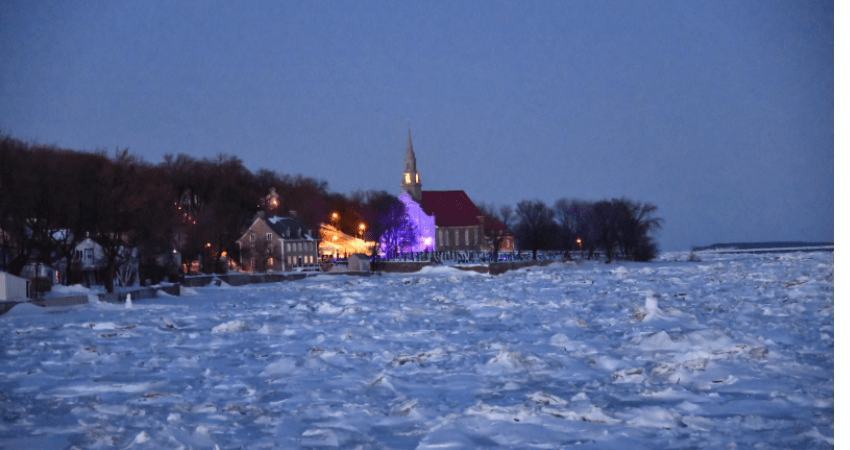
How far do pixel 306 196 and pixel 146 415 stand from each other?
9519 cm

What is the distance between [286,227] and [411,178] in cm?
2412

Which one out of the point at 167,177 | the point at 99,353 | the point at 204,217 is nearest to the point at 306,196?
the point at 167,177

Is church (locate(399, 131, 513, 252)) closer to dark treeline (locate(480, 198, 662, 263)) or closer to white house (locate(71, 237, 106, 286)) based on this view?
dark treeline (locate(480, 198, 662, 263))

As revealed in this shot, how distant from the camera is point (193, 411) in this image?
29.9 feet

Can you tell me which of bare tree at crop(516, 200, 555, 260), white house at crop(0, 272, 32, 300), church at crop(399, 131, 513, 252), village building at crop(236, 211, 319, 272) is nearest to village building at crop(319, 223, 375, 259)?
church at crop(399, 131, 513, 252)

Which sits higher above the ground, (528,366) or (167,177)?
(167,177)

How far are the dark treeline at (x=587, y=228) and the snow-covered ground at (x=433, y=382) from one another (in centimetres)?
5913

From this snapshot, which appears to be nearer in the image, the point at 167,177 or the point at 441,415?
the point at 441,415

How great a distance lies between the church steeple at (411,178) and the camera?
93.4 metres

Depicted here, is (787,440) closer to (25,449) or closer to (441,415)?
(441,415)

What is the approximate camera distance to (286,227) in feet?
242

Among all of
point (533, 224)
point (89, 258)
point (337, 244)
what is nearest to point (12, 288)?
point (89, 258)

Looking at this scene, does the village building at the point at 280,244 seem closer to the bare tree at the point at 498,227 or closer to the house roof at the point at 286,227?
the house roof at the point at 286,227

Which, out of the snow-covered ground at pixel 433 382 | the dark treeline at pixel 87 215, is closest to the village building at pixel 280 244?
the dark treeline at pixel 87 215
